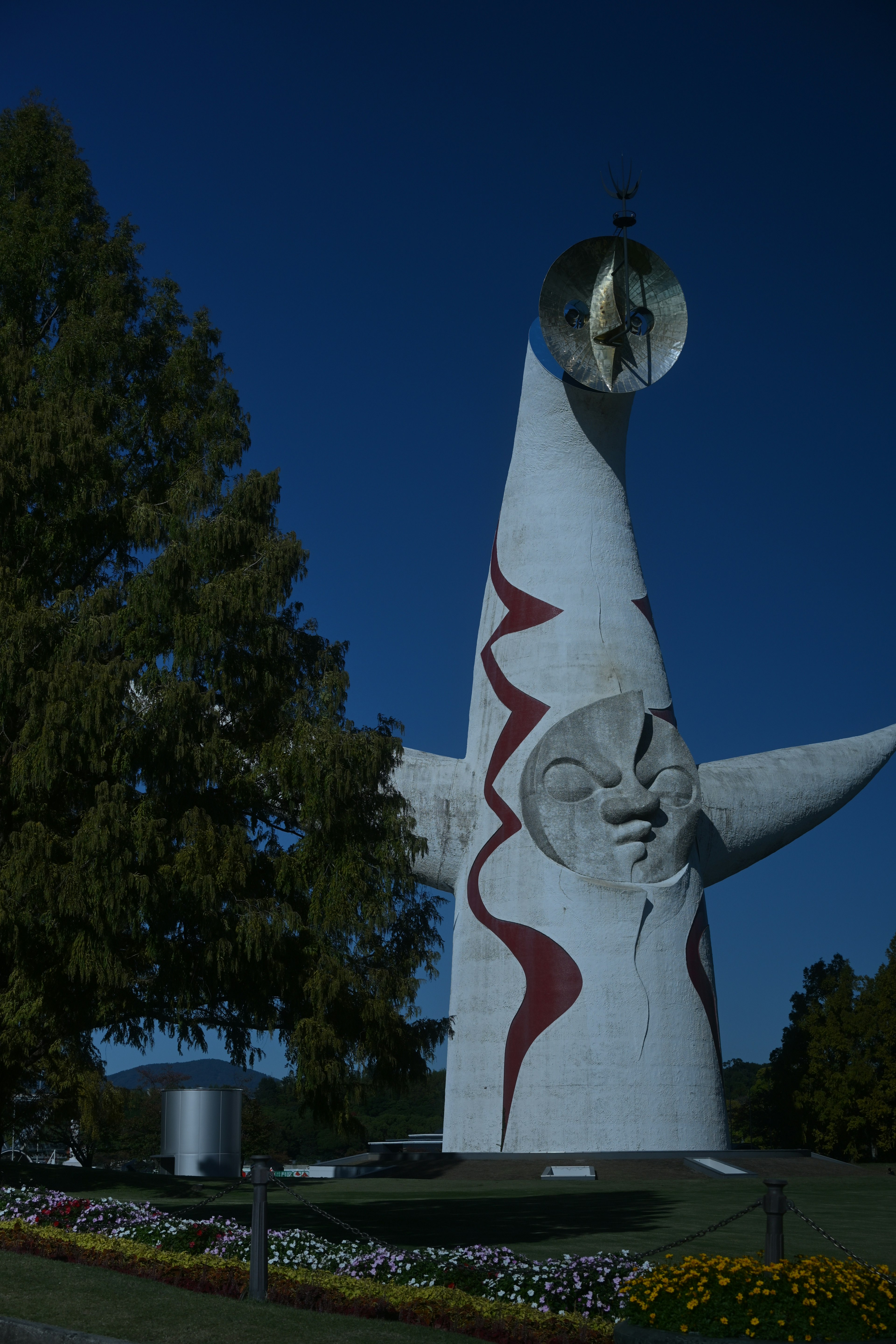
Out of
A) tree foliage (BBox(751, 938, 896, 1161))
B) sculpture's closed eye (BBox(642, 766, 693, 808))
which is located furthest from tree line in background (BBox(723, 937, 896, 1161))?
sculpture's closed eye (BBox(642, 766, 693, 808))

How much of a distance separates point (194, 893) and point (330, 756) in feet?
5.35

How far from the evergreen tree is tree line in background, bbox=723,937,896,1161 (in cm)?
2478

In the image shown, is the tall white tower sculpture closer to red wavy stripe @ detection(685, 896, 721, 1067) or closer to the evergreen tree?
red wavy stripe @ detection(685, 896, 721, 1067)

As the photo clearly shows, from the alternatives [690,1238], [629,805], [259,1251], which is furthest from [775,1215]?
[629,805]

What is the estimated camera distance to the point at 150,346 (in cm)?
1373

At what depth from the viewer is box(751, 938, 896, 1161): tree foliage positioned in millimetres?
33844

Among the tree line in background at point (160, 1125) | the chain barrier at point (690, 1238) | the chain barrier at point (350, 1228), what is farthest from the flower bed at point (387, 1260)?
the tree line in background at point (160, 1125)

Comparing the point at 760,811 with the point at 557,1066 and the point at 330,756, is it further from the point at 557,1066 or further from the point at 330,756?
the point at 330,756

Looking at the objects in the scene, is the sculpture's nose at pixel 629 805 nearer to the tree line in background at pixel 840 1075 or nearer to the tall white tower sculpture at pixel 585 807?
the tall white tower sculpture at pixel 585 807

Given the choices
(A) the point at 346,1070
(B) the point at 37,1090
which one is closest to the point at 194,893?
(A) the point at 346,1070

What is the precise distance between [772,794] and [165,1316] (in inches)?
702

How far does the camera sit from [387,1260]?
843 cm

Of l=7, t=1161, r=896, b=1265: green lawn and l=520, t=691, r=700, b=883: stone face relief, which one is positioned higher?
l=520, t=691, r=700, b=883: stone face relief

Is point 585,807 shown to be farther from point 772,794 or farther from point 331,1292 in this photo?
point 331,1292
